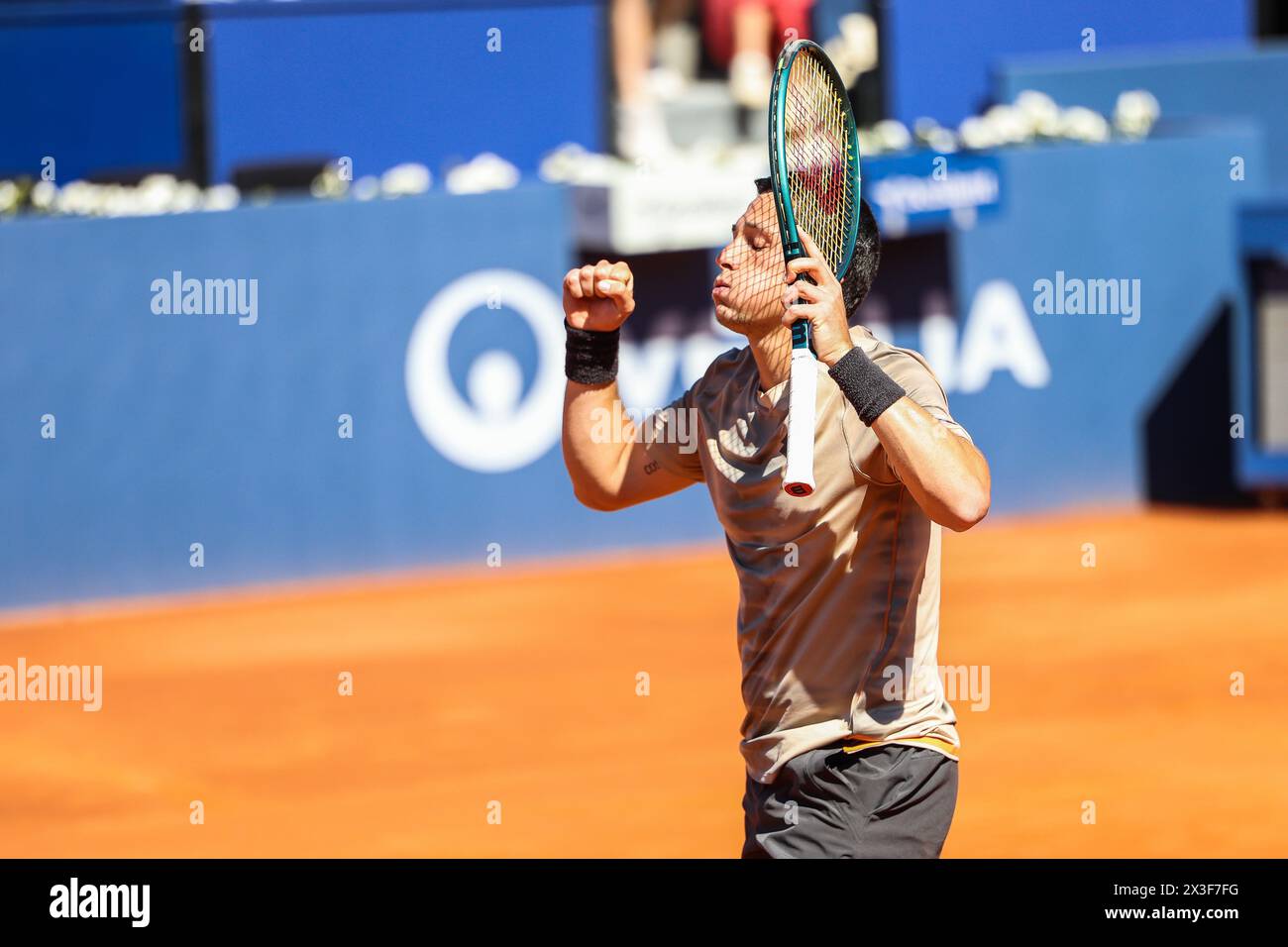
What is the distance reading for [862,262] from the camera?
128 inches

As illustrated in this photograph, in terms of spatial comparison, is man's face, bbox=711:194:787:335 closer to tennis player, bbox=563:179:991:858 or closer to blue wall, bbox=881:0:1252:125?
tennis player, bbox=563:179:991:858

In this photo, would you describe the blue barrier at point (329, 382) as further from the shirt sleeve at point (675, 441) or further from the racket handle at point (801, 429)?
the racket handle at point (801, 429)

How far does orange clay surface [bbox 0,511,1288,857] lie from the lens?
5.93 metres

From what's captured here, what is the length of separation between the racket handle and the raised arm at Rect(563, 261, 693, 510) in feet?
1.90

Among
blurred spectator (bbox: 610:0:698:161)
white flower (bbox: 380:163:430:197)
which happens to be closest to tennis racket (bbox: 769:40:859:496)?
white flower (bbox: 380:163:430:197)

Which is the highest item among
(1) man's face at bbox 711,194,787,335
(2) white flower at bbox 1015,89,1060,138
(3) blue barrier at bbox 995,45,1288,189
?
(3) blue barrier at bbox 995,45,1288,189

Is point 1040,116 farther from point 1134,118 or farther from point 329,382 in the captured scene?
point 329,382

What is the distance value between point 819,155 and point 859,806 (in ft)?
4.13

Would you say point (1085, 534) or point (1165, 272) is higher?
point (1165, 272)

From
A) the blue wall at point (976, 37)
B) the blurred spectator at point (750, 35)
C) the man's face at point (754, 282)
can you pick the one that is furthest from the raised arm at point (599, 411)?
the blue wall at point (976, 37)
